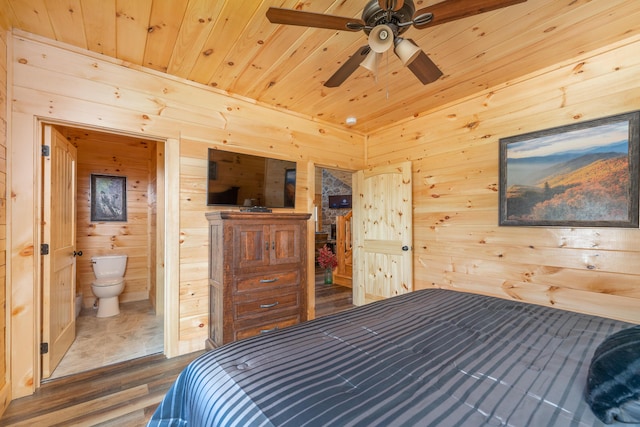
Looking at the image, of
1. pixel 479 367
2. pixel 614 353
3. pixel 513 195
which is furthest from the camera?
pixel 513 195

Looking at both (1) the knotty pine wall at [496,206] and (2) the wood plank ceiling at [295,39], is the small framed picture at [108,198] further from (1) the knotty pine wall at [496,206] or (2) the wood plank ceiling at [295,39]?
(1) the knotty pine wall at [496,206]

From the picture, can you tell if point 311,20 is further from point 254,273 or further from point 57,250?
point 57,250

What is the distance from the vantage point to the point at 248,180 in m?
2.82

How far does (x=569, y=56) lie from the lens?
2248 mm

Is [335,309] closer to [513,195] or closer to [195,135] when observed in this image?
[513,195]

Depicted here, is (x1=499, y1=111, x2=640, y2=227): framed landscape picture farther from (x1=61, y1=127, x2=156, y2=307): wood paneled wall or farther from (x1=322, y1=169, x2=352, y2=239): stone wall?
(x1=322, y1=169, x2=352, y2=239): stone wall

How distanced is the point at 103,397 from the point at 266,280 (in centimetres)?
134

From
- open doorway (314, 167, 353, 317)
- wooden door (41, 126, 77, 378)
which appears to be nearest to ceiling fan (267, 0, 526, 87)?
wooden door (41, 126, 77, 378)

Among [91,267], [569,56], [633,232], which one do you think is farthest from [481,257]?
[91,267]

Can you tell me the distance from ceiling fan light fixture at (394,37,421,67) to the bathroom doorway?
110 inches

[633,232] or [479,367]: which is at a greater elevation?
[633,232]

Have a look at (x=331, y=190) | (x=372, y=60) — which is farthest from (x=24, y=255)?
(x=331, y=190)

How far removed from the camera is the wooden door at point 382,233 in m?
3.35

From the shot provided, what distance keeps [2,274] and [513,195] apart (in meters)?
3.96
